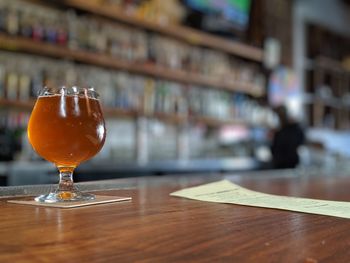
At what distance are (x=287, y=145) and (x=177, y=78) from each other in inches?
38.9

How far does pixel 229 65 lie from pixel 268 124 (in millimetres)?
752

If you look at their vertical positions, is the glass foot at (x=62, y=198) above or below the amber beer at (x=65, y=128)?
below

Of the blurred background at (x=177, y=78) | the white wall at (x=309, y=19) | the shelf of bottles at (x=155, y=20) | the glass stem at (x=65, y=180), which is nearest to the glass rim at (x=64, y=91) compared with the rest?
the glass stem at (x=65, y=180)

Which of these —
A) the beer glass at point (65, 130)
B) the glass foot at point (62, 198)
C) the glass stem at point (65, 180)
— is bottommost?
the glass foot at point (62, 198)

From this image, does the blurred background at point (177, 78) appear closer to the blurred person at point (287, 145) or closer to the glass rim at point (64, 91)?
the blurred person at point (287, 145)

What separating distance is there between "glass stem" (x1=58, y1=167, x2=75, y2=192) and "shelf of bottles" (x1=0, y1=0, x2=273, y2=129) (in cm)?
208

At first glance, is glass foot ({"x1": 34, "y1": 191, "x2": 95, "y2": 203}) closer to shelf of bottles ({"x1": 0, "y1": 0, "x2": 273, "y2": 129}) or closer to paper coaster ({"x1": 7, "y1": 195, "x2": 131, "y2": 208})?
paper coaster ({"x1": 7, "y1": 195, "x2": 131, "y2": 208})

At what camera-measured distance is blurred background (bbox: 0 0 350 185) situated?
2.80 meters

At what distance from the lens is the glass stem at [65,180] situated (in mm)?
651

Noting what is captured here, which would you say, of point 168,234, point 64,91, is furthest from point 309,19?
point 168,234

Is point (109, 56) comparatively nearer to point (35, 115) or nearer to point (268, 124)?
point (268, 124)

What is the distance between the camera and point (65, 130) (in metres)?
0.64

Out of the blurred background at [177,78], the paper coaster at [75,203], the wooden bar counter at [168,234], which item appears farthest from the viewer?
the blurred background at [177,78]

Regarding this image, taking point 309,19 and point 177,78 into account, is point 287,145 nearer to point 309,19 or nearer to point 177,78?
point 177,78
